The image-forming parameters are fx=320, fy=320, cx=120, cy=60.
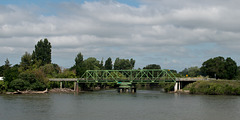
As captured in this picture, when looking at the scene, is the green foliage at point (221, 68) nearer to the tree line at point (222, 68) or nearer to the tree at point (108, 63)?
the tree line at point (222, 68)

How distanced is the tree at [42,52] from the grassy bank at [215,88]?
72072 millimetres

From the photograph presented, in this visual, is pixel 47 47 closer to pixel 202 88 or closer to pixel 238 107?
pixel 202 88

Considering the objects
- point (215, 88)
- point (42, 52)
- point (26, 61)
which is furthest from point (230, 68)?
point (26, 61)

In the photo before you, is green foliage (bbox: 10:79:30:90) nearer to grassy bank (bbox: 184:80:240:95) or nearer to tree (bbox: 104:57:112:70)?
grassy bank (bbox: 184:80:240:95)

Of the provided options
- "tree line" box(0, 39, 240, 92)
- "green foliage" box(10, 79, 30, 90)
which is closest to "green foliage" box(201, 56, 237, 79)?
"tree line" box(0, 39, 240, 92)

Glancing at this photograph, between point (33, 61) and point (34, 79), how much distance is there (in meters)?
33.6

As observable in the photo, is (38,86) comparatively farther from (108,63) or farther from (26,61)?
(108,63)

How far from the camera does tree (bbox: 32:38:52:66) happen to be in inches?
5940

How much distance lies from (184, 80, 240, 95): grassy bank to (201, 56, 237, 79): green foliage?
28456 millimetres

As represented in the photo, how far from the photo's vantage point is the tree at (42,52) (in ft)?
495

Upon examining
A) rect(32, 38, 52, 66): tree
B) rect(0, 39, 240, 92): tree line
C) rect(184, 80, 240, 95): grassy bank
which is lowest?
rect(184, 80, 240, 95): grassy bank

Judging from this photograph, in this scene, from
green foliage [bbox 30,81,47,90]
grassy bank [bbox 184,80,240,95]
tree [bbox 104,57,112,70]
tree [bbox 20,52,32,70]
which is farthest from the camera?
tree [bbox 104,57,112,70]

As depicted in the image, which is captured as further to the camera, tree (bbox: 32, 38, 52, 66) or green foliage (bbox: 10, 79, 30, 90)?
tree (bbox: 32, 38, 52, 66)

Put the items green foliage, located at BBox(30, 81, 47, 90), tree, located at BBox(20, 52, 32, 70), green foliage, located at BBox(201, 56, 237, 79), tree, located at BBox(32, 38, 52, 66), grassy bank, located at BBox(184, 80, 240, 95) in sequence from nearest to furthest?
grassy bank, located at BBox(184, 80, 240, 95)
green foliage, located at BBox(30, 81, 47, 90)
green foliage, located at BBox(201, 56, 237, 79)
tree, located at BBox(20, 52, 32, 70)
tree, located at BBox(32, 38, 52, 66)
